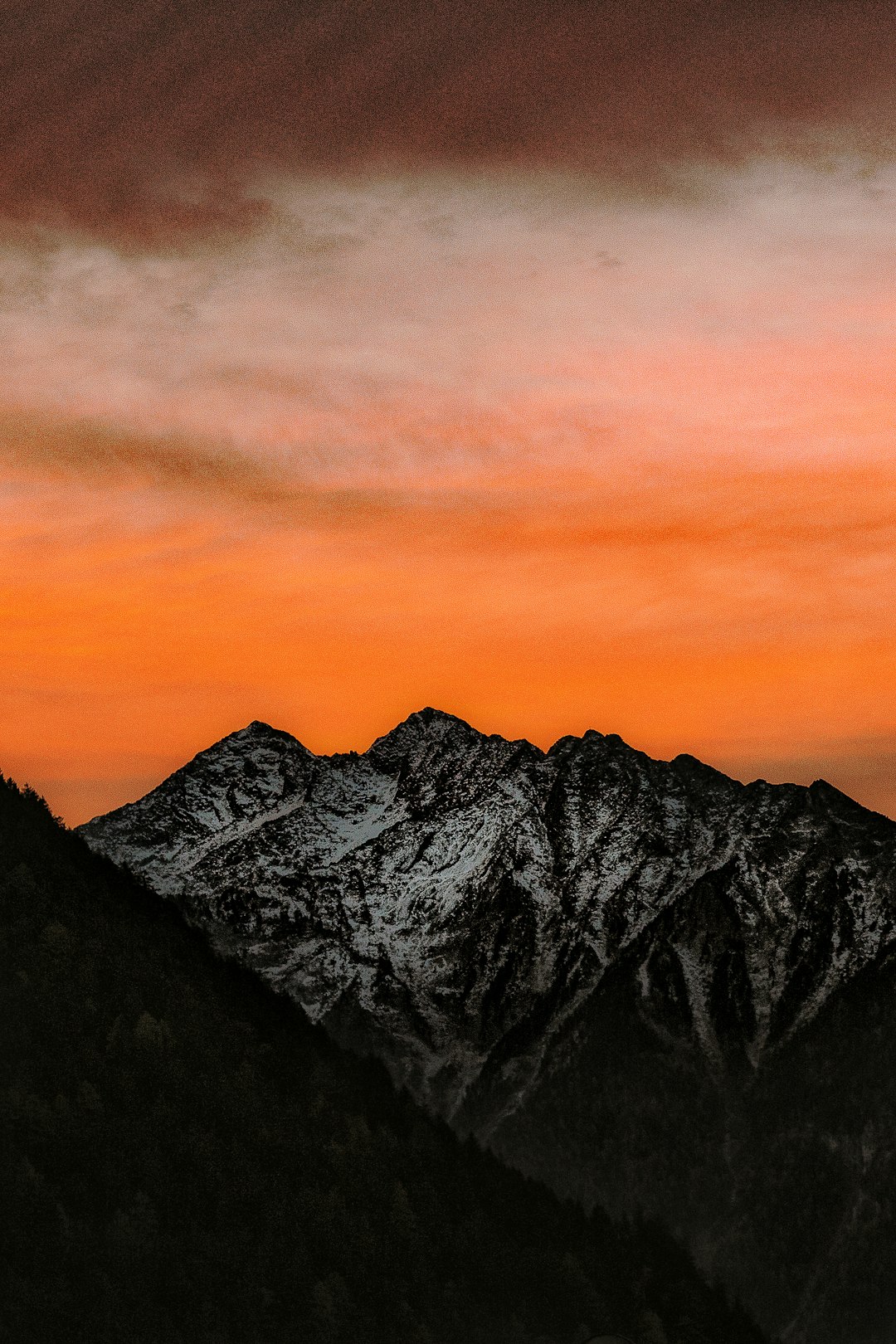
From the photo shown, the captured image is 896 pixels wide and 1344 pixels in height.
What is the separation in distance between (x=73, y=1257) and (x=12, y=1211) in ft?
30.5

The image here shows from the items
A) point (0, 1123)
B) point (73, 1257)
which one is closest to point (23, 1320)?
point (73, 1257)

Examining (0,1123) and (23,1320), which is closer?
(23,1320)

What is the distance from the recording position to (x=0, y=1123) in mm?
199875

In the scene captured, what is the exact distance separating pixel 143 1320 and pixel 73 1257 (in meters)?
12.1

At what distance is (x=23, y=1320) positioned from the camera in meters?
185

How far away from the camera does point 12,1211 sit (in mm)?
194125

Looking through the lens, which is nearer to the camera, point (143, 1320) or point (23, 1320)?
point (23, 1320)

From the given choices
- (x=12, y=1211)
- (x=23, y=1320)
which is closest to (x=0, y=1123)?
(x=12, y=1211)

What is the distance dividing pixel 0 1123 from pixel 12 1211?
10901mm

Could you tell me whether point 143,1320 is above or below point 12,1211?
below

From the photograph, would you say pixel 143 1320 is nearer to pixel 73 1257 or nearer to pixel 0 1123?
pixel 73 1257

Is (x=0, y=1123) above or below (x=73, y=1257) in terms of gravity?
above

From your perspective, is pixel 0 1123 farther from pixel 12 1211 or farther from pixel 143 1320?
pixel 143 1320
